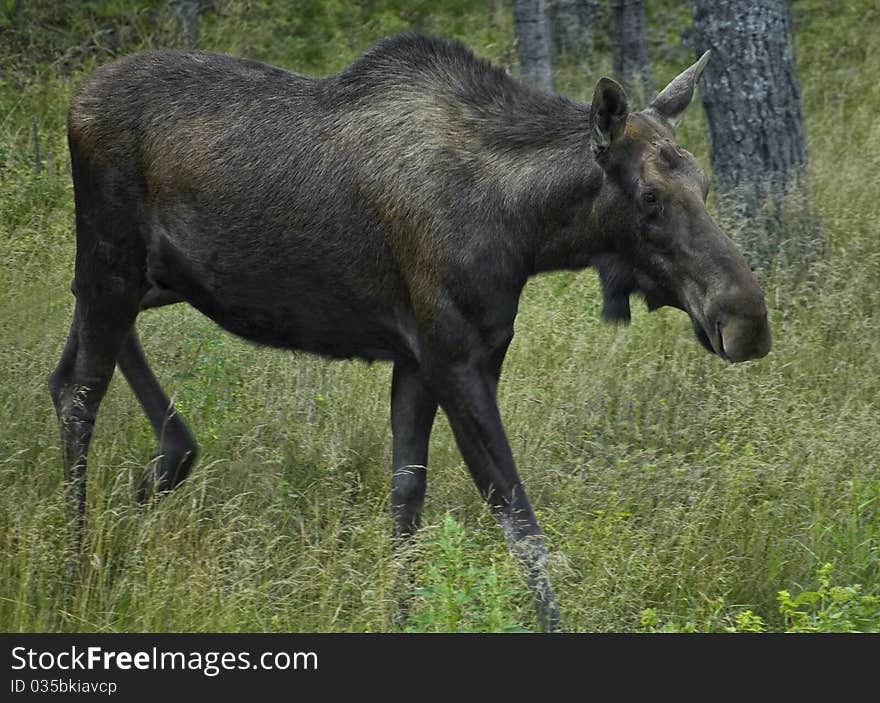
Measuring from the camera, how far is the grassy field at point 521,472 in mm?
4820

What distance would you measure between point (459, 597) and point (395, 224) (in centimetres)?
160

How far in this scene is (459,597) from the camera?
14.2ft

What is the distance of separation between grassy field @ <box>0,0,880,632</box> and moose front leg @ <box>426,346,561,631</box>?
177 millimetres

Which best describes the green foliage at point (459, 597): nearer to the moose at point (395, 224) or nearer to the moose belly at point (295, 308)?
the moose at point (395, 224)

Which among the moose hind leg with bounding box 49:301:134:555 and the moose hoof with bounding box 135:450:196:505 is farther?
the moose hoof with bounding box 135:450:196:505

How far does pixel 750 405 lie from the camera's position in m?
6.54

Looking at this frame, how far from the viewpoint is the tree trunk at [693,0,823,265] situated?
837 cm

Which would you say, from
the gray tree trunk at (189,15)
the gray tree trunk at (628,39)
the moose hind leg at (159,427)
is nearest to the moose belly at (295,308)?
the moose hind leg at (159,427)

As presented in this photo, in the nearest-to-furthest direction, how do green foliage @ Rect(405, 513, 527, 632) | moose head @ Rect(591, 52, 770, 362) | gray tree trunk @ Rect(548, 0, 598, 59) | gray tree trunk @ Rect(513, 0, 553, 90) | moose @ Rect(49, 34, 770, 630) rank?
green foliage @ Rect(405, 513, 527, 632) < moose head @ Rect(591, 52, 770, 362) < moose @ Rect(49, 34, 770, 630) < gray tree trunk @ Rect(513, 0, 553, 90) < gray tree trunk @ Rect(548, 0, 598, 59)

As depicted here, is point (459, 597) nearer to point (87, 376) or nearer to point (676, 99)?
point (676, 99)

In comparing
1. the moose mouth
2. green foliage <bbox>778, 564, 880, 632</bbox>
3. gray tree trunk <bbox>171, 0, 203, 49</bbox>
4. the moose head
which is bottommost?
green foliage <bbox>778, 564, 880, 632</bbox>

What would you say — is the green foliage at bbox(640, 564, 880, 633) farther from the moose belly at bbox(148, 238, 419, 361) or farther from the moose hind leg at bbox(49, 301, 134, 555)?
the moose hind leg at bbox(49, 301, 134, 555)

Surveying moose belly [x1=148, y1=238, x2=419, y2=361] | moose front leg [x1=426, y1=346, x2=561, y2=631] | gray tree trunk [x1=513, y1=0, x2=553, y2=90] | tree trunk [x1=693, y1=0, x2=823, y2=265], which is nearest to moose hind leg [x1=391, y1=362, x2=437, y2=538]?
moose belly [x1=148, y1=238, x2=419, y2=361]

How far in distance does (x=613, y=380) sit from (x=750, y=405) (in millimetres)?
854
